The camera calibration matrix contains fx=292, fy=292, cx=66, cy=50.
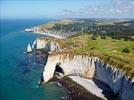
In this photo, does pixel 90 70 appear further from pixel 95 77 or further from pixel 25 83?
pixel 25 83

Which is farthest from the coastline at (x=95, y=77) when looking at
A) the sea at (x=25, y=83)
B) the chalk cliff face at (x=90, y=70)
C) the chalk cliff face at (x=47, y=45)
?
the chalk cliff face at (x=47, y=45)

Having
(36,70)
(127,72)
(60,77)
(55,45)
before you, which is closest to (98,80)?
(60,77)

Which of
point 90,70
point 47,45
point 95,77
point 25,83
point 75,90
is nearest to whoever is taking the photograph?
point 75,90

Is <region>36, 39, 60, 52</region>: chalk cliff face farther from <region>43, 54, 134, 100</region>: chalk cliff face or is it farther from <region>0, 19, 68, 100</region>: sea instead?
<region>43, 54, 134, 100</region>: chalk cliff face

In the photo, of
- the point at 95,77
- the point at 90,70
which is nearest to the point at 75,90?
the point at 95,77

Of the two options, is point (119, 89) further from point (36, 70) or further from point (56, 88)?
point (36, 70)

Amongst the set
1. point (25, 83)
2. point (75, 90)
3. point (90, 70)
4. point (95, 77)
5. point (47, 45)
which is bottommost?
point (25, 83)

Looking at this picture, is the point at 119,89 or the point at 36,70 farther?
the point at 36,70

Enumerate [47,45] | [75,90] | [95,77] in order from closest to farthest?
1. [75,90]
2. [95,77]
3. [47,45]

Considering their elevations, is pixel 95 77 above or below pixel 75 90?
above
